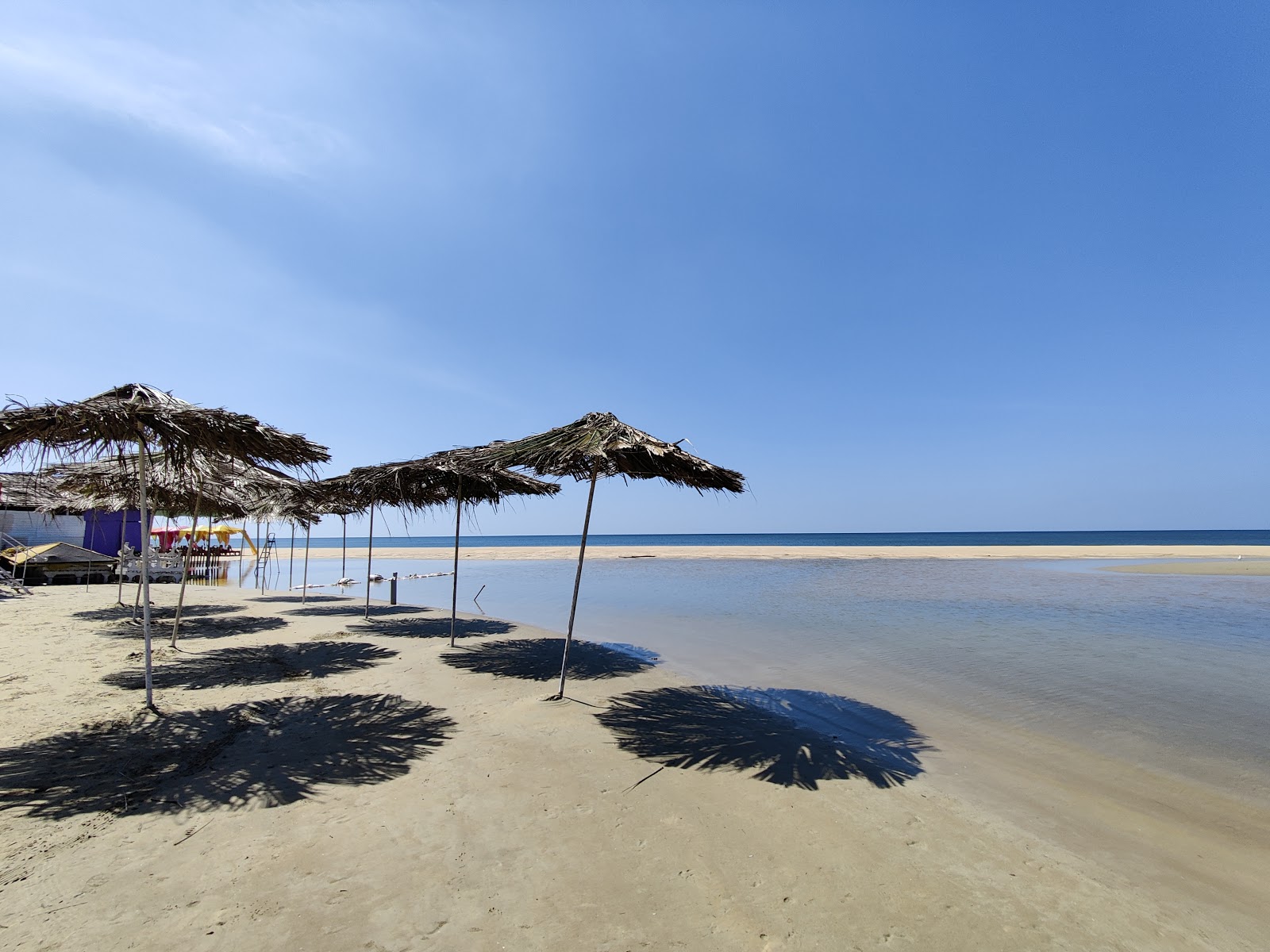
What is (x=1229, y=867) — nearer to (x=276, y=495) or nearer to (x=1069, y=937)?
(x=1069, y=937)

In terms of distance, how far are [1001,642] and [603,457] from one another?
30.8ft

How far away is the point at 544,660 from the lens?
835 centimetres

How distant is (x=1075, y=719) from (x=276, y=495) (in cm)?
1565

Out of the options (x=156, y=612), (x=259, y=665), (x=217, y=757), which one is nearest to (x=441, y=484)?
(x=259, y=665)

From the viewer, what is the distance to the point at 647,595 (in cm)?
1914

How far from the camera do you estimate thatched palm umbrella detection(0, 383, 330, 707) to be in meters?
4.74

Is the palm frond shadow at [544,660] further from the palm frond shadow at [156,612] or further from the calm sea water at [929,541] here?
the calm sea water at [929,541]

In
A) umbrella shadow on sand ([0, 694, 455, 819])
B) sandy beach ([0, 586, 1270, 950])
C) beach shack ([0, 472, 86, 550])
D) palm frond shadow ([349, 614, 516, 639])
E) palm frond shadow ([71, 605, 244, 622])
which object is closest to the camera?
sandy beach ([0, 586, 1270, 950])

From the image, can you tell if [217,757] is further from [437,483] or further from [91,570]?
[91,570]

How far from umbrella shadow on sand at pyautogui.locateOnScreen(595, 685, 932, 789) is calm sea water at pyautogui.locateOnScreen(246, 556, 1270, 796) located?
895 mm

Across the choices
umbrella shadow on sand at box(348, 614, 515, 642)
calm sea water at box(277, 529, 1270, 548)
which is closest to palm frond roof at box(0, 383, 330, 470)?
umbrella shadow on sand at box(348, 614, 515, 642)

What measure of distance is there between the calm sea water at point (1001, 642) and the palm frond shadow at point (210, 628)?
5096mm

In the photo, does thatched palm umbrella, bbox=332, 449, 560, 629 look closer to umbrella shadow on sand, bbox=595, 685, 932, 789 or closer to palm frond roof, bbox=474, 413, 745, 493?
palm frond roof, bbox=474, 413, 745, 493

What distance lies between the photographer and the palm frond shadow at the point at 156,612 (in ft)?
37.0
